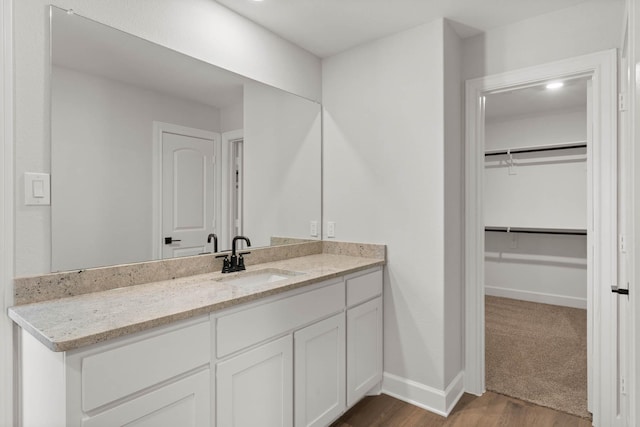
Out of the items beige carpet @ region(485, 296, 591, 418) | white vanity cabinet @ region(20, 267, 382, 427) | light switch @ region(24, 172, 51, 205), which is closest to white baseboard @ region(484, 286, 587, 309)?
beige carpet @ region(485, 296, 591, 418)

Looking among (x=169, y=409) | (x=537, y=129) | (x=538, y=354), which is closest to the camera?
(x=169, y=409)

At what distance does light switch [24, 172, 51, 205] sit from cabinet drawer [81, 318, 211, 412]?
720 mm

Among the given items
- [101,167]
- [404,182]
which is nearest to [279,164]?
[404,182]

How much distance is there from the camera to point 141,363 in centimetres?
116

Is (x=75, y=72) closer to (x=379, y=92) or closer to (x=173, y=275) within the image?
(x=173, y=275)

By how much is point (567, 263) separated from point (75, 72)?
5.00 meters

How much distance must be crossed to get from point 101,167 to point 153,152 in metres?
0.27

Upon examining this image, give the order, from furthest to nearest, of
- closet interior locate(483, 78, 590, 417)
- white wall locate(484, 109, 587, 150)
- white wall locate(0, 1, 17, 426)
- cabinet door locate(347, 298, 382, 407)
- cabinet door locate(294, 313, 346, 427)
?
white wall locate(484, 109, 587, 150) → closet interior locate(483, 78, 590, 417) → cabinet door locate(347, 298, 382, 407) → cabinet door locate(294, 313, 346, 427) → white wall locate(0, 1, 17, 426)

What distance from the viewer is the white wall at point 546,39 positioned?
2.00m

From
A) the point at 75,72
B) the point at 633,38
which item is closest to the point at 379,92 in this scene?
the point at 633,38

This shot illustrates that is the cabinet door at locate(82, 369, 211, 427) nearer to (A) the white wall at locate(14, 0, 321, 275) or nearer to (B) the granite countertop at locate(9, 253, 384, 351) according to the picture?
(B) the granite countertop at locate(9, 253, 384, 351)

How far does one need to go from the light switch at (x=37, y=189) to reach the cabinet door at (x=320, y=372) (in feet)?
4.00

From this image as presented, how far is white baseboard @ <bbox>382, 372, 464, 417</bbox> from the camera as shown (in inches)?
87.6

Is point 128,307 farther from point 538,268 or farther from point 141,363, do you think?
point 538,268
